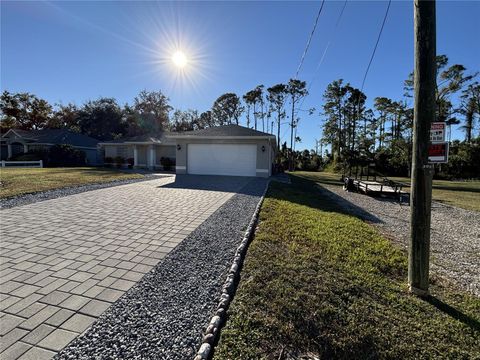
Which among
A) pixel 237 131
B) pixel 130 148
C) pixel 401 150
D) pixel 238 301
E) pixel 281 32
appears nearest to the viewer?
pixel 238 301

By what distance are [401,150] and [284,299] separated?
34213 mm

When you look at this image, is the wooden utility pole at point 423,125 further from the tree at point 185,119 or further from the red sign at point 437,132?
the tree at point 185,119

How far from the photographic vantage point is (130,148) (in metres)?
23.0

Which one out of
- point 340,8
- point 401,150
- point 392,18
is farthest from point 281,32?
point 401,150

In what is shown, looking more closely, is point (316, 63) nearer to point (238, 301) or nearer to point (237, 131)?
point (237, 131)

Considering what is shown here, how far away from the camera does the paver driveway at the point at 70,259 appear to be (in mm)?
2020

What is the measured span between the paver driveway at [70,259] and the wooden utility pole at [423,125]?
343cm

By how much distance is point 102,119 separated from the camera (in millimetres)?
38469

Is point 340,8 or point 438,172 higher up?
point 340,8

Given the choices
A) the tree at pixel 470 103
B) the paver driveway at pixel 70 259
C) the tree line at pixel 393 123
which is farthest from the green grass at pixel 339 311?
the tree at pixel 470 103

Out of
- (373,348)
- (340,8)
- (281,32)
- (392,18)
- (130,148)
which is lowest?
(373,348)

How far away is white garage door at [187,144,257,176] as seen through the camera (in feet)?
49.0

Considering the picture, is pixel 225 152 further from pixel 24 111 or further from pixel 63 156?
pixel 24 111

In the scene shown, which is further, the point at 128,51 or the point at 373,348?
the point at 128,51
